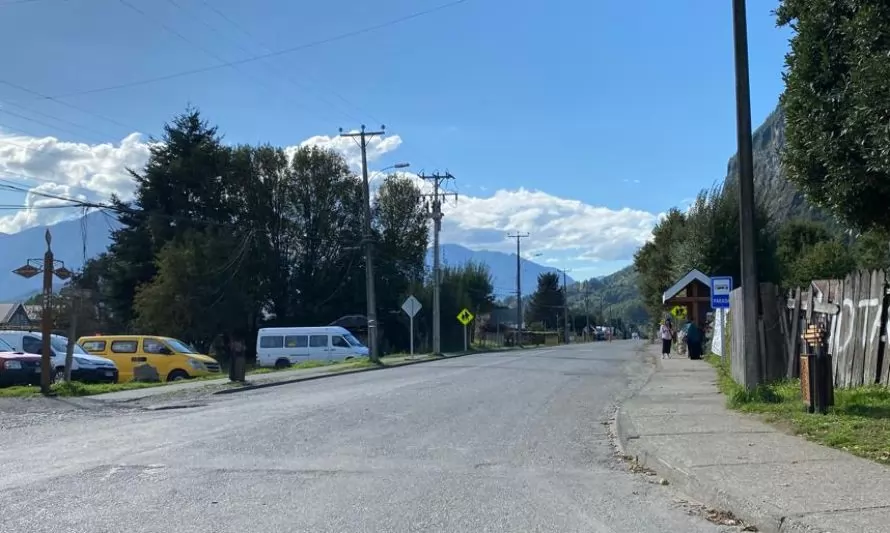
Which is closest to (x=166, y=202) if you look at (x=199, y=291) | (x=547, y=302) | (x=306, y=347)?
(x=199, y=291)

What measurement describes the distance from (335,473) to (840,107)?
6.90m

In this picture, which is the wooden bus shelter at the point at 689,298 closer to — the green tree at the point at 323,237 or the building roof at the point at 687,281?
the building roof at the point at 687,281

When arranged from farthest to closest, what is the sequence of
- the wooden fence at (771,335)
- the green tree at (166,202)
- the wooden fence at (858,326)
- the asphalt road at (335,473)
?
the green tree at (166,202) < the wooden fence at (771,335) < the wooden fence at (858,326) < the asphalt road at (335,473)

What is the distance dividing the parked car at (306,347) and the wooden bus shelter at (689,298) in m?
15.6

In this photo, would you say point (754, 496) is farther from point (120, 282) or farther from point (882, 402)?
point (120, 282)

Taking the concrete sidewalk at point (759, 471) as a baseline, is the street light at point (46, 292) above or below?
above

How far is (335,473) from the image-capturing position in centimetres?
929

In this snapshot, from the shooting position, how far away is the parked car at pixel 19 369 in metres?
22.1

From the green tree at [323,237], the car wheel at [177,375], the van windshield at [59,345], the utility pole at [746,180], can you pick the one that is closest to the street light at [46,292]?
the van windshield at [59,345]

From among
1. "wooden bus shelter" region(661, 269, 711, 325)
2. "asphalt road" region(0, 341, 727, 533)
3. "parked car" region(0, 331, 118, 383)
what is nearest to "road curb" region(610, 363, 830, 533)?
"asphalt road" region(0, 341, 727, 533)

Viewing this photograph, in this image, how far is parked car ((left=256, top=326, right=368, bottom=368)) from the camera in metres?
43.1

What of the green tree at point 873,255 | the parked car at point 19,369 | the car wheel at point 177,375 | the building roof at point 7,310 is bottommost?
the car wheel at point 177,375

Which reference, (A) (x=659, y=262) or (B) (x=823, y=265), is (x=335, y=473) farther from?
(A) (x=659, y=262)

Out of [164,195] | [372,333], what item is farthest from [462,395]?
[164,195]
